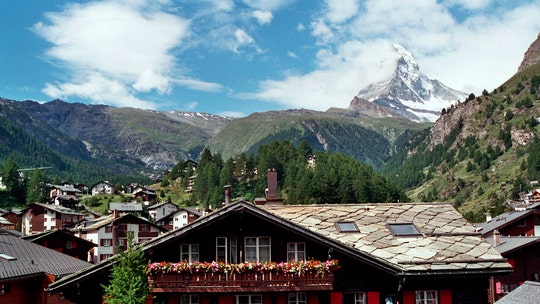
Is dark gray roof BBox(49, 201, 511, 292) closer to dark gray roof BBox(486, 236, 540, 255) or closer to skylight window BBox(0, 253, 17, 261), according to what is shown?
skylight window BBox(0, 253, 17, 261)

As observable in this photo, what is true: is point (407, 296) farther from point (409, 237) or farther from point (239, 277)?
point (239, 277)

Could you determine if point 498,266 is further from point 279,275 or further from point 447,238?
point 279,275

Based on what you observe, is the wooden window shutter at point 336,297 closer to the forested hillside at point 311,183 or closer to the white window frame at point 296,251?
the white window frame at point 296,251

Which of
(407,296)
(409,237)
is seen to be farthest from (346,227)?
(407,296)

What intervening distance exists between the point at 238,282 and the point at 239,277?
0.21 meters

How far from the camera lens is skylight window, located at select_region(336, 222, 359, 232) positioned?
29109mm

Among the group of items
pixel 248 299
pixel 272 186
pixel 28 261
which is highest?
pixel 272 186

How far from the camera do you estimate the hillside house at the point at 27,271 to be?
3272cm

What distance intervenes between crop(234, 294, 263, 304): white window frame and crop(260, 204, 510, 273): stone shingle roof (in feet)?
12.1

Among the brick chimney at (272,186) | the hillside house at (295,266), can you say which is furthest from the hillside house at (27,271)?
the brick chimney at (272,186)

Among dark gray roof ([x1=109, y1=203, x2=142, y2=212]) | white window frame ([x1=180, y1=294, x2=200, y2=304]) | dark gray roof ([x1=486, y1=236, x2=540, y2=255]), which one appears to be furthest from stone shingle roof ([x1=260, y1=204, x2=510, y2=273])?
dark gray roof ([x1=109, y1=203, x2=142, y2=212])

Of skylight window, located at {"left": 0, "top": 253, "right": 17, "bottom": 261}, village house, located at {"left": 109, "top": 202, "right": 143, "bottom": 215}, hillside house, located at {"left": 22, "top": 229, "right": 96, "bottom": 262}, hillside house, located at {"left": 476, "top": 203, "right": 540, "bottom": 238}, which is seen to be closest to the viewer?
skylight window, located at {"left": 0, "top": 253, "right": 17, "bottom": 261}

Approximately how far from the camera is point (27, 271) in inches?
1341

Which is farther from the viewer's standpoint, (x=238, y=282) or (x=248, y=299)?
(x=248, y=299)
